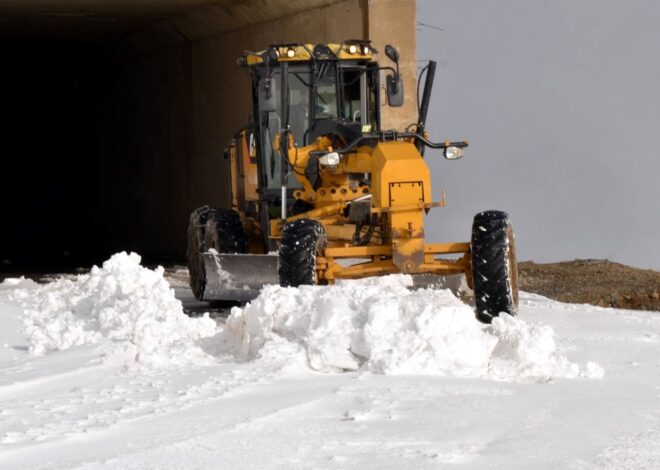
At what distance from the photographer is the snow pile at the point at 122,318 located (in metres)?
8.30

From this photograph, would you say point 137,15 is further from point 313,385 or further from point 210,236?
point 313,385

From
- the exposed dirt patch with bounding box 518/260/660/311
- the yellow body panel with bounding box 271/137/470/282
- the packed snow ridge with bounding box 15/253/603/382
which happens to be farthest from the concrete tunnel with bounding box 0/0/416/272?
the packed snow ridge with bounding box 15/253/603/382

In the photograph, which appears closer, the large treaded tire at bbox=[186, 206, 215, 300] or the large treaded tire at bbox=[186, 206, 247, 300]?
the large treaded tire at bbox=[186, 206, 247, 300]

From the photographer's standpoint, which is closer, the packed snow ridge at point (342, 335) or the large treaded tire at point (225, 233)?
the packed snow ridge at point (342, 335)

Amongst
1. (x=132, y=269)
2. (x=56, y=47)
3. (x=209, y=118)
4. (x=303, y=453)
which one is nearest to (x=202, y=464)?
(x=303, y=453)

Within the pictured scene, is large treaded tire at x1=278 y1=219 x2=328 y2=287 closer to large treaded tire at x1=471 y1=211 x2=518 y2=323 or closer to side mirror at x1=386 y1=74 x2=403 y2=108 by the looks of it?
large treaded tire at x1=471 y1=211 x2=518 y2=323

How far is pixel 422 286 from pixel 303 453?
4838 millimetres

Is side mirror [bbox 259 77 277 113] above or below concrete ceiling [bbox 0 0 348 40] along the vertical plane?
below

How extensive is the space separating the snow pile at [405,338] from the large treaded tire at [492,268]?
1.72 meters

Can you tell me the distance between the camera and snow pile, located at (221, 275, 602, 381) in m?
7.53

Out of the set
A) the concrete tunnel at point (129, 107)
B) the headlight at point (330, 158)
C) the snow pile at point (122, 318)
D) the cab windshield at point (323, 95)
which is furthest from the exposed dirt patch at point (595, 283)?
the snow pile at point (122, 318)

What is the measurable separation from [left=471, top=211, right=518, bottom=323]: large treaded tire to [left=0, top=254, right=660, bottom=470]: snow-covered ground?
21.7 inches

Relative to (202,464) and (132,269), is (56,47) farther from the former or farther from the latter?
(202,464)

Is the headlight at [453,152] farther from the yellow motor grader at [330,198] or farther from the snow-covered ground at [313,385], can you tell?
the snow-covered ground at [313,385]
